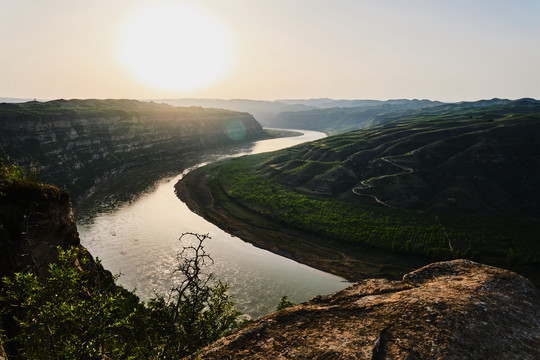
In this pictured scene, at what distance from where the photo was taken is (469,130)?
103 metres

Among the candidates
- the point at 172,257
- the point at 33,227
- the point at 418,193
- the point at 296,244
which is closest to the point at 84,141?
the point at 172,257

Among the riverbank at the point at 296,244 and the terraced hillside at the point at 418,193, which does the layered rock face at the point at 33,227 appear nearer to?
the riverbank at the point at 296,244

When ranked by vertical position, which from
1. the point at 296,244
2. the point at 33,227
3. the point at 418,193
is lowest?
the point at 296,244

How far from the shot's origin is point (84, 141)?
364ft

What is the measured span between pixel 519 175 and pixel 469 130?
31.1 meters

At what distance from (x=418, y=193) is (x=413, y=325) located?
75725 mm

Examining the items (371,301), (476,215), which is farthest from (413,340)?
(476,215)

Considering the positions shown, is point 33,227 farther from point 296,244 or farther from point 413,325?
point 296,244

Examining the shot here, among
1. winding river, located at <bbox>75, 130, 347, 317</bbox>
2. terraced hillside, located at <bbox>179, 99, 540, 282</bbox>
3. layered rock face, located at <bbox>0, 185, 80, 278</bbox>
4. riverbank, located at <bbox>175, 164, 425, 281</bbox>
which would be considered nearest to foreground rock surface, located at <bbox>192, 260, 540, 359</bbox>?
layered rock face, located at <bbox>0, 185, 80, 278</bbox>

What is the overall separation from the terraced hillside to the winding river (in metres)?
8.67

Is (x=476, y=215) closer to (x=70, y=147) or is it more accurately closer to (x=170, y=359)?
(x=170, y=359)

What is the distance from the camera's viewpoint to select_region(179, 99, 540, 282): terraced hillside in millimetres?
55531

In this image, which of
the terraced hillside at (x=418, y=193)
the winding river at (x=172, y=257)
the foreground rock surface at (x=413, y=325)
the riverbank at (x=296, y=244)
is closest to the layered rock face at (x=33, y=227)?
the foreground rock surface at (x=413, y=325)

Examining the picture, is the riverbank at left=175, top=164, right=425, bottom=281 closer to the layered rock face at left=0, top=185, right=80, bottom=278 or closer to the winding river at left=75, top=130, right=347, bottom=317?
the winding river at left=75, top=130, right=347, bottom=317
